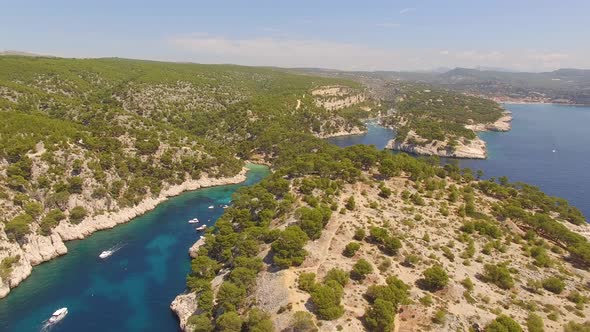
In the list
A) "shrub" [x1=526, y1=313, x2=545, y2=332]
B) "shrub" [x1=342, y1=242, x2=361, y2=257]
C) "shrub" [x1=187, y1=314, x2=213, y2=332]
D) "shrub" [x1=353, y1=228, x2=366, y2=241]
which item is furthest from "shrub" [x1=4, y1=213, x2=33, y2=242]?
"shrub" [x1=526, y1=313, x2=545, y2=332]

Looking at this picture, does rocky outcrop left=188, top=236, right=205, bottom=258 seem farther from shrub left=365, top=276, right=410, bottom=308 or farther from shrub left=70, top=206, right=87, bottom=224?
shrub left=365, top=276, right=410, bottom=308

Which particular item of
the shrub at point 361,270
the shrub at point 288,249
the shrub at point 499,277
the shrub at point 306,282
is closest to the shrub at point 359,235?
the shrub at point 361,270

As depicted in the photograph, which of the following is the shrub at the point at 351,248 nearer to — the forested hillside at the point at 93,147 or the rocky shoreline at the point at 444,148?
the forested hillside at the point at 93,147

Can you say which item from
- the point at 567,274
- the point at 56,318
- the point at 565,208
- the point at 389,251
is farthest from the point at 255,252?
the point at 565,208

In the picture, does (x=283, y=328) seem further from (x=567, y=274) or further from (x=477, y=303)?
(x=567, y=274)

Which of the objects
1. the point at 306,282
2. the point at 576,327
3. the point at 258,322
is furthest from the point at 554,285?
the point at 258,322

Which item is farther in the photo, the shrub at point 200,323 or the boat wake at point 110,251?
the boat wake at point 110,251
